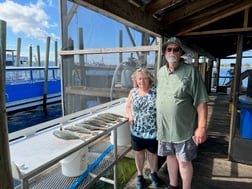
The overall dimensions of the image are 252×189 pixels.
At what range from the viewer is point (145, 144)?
196 centimetres

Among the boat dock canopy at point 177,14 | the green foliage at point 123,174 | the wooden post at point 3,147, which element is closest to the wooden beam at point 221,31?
the boat dock canopy at point 177,14

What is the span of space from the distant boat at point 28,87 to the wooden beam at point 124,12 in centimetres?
771

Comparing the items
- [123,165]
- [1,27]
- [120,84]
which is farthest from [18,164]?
[1,27]

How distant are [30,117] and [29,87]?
1730 mm

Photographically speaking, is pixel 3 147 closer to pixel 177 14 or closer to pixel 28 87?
pixel 177 14

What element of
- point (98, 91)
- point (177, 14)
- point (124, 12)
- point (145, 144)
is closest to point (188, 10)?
point (177, 14)

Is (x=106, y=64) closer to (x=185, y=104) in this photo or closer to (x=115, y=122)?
(x=115, y=122)

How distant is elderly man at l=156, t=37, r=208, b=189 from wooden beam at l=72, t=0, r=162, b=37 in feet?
1.54

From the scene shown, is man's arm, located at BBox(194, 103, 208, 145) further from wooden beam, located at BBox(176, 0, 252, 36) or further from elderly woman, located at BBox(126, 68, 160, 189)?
wooden beam, located at BBox(176, 0, 252, 36)

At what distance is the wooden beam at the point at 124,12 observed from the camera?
1.48 m

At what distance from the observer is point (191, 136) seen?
168cm

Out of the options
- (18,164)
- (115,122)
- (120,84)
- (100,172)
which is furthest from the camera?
(120,84)

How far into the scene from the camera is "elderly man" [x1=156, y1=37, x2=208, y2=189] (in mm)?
1614

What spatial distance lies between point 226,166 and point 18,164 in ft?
8.41
